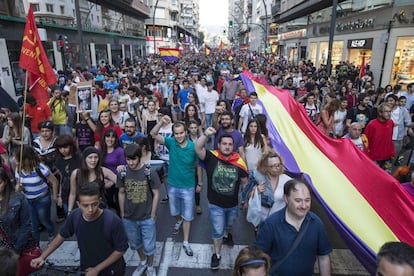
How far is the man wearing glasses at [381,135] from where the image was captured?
18.0 feet

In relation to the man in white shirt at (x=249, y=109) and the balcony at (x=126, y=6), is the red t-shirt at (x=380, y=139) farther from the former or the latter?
the balcony at (x=126, y=6)

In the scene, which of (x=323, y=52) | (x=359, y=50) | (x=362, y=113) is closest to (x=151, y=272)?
(x=362, y=113)

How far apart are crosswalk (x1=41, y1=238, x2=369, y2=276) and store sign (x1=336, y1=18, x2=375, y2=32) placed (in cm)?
1812

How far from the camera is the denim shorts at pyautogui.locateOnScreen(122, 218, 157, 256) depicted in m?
3.70

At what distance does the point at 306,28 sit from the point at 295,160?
33613mm

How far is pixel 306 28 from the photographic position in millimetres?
33656

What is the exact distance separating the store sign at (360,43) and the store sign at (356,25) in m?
0.78

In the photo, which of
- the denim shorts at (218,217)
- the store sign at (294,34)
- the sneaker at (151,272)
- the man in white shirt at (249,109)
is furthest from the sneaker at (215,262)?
the store sign at (294,34)

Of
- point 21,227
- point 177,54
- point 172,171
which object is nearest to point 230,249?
point 172,171

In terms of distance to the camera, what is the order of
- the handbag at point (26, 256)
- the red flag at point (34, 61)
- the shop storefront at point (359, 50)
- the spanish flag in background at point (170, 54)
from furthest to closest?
the spanish flag in background at point (170, 54) → the shop storefront at point (359, 50) → the red flag at point (34, 61) → the handbag at point (26, 256)

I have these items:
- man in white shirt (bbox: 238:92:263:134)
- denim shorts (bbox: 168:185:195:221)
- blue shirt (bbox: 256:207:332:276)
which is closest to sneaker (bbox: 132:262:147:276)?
denim shorts (bbox: 168:185:195:221)

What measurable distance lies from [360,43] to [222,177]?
64.5 ft

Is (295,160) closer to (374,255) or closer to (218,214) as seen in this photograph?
(218,214)

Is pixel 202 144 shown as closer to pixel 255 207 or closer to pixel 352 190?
pixel 255 207
